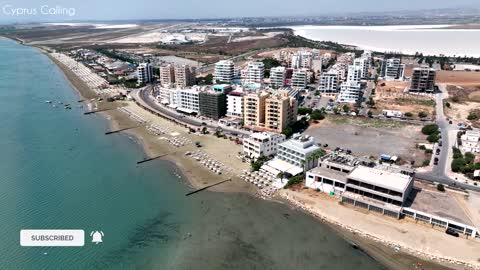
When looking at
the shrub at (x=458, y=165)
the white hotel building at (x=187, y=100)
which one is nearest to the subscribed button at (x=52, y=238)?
the white hotel building at (x=187, y=100)

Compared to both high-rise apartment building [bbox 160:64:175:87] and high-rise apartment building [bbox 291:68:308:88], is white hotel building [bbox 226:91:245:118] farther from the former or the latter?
high-rise apartment building [bbox 160:64:175:87]

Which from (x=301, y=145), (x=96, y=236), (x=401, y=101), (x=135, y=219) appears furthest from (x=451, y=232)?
(x=401, y=101)

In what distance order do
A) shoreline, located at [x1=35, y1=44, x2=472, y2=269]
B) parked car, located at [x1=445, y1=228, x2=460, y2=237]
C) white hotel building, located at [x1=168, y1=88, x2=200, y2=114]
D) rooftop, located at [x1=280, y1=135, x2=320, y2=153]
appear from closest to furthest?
shoreline, located at [x1=35, y1=44, x2=472, y2=269] < parked car, located at [x1=445, y1=228, x2=460, y2=237] < rooftop, located at [x1=280, y1=135, x2=320, y2=153] < white hotel building, located at [x1=168, y1=88, x2=200, y2=114]

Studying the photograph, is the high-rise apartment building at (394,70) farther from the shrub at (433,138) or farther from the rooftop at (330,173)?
the rooftop at (330,173)

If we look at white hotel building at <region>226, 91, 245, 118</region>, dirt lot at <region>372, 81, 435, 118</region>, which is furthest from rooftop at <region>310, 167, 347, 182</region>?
dirt lot at <region>372, 81, 435, 118</region>

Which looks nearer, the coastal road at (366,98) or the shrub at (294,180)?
the shrub at (294,180)

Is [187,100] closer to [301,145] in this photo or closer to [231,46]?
[301,145]

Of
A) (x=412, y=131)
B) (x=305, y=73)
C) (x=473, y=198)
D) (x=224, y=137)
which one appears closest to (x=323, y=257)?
(x=473, y=198)
